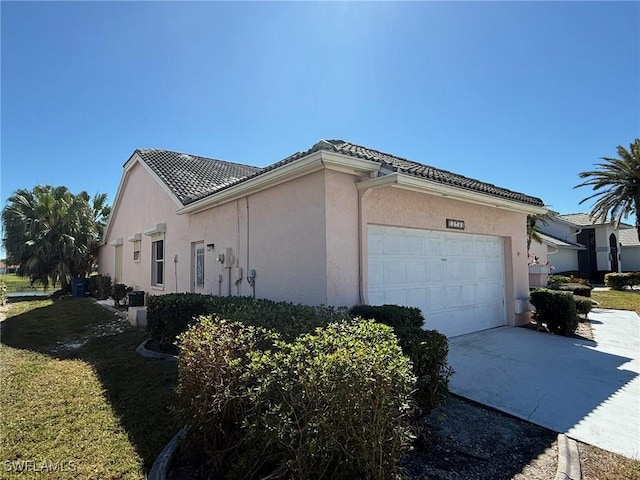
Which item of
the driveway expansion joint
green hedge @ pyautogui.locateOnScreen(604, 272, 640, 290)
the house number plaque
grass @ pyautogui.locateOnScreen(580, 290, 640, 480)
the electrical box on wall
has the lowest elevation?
grass @ pyautogui.locateOnScreen(580, 290, 640, 480)

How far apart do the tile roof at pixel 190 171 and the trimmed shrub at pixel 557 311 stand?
33.1 feet

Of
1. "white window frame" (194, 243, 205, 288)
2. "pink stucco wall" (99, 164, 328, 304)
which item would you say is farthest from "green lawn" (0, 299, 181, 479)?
"pink stucco wall" (99, 164, 328, 304)

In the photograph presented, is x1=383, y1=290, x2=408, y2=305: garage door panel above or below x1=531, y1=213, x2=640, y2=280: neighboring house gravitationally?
below

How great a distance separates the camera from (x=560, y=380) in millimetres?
6160

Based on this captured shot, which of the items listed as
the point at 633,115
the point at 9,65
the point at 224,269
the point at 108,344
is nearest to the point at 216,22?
the point at 9,65

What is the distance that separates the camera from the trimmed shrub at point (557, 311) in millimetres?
9820

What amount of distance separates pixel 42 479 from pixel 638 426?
6829mm

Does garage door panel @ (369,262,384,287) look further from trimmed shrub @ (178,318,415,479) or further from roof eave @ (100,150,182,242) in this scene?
roof eave @ (100,150,182,242)

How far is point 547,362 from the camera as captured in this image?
7.22 m

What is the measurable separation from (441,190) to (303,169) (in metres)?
3.19

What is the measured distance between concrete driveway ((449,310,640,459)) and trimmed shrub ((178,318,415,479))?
9.88 feet

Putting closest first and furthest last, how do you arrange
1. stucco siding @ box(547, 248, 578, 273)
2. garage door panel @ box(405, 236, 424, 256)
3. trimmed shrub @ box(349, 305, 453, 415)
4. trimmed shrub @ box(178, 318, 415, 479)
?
trimmed shrub @ box(178, 318, 415, 479), trimmed shrub @ box(349, 305, 453, 415), garage door panel @ box(405, 236, 424, 256), stucco siding @ box(547, 248, 578, 273)

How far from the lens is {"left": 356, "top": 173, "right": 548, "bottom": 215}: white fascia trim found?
22.2 feet

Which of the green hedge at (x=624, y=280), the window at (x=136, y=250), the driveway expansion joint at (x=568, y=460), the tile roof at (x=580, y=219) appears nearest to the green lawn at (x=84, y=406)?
the driveway expansion joint at (x=568, y=460)
